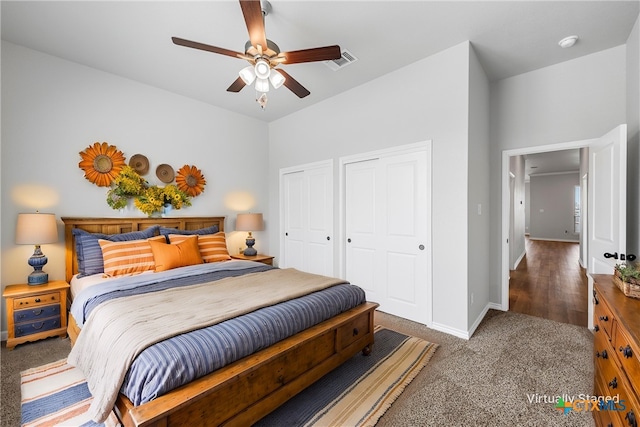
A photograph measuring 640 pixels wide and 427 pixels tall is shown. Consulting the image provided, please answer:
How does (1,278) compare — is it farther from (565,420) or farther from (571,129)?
(571,129)

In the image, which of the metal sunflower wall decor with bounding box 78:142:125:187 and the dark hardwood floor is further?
the dark hardwood floor

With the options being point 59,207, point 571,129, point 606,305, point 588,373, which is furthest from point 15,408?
point 571,129

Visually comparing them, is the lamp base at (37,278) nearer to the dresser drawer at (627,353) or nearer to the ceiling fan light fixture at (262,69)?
the ceiling fan light fixture at (262,69)

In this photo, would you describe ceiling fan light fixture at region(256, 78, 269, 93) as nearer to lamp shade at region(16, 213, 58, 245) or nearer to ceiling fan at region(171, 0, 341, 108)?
ceiling fan at region(171, 0, 341, 108)

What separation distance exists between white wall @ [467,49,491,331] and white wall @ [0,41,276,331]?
3556 mm

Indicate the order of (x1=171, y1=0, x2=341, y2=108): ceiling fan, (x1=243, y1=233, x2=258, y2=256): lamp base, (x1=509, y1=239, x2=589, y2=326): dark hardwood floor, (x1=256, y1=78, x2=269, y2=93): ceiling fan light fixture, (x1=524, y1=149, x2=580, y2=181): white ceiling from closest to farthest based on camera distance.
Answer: (x1=171, y1=0, x2=341, y2=108): ceiling fan, (x1=256, y1=78, x2=269, y2=93): ceiling fan light fixture, (x1=509, y1=239, x2=589, y2=326): dark hardwood floor, (x1=243, y1=233, x2=258, y2=256): lamp base, (x1=524, y1=149, x2=580, y2=181): white ceiling

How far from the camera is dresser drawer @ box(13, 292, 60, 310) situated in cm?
254

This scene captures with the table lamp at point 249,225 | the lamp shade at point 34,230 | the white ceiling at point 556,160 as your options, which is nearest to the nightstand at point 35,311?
the lamp shade at point 34,230

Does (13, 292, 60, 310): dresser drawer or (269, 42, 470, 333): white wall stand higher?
(269, 42, 470, 333): white wall

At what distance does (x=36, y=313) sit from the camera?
2.62m

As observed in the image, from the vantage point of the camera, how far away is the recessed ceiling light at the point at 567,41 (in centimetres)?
263

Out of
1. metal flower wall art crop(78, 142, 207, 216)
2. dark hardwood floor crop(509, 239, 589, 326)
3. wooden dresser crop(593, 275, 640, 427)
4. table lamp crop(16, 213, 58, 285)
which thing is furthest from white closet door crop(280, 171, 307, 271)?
wooden dresser crop(593, 275, 640, 427)

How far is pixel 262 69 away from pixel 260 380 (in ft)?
6.95

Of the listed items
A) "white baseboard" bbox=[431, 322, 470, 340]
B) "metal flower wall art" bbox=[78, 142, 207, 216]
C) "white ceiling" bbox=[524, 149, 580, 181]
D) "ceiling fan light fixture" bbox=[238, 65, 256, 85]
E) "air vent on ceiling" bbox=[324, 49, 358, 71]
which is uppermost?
"air vent on ceiling" bbox=[324, 49, 358, 71]
